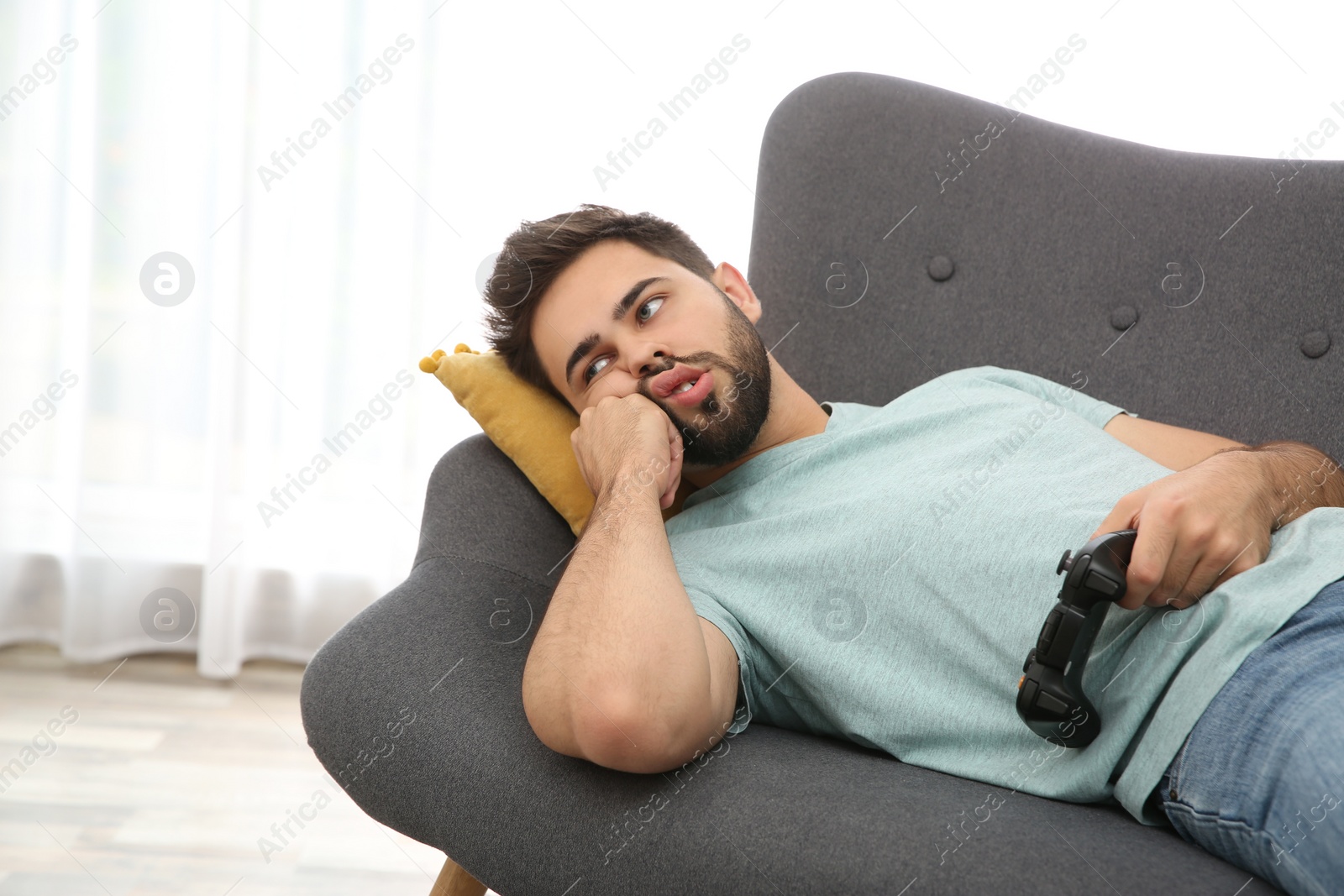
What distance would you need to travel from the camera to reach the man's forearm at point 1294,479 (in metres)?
1.00

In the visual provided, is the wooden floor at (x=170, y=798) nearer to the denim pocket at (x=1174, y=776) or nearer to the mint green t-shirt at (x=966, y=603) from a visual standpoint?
the mint green t-shirt at (x=966, y=603)

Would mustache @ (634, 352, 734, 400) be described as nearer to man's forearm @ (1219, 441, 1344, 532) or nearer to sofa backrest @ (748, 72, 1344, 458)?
sofa backrest @ (748, 72, 1344, 458)

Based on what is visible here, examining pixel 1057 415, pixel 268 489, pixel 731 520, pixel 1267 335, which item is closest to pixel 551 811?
pixel 731 520

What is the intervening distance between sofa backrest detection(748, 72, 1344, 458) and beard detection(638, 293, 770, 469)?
24 cm

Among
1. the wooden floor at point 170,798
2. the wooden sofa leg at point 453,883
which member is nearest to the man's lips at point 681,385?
the wooden sofa leg at point 453,883

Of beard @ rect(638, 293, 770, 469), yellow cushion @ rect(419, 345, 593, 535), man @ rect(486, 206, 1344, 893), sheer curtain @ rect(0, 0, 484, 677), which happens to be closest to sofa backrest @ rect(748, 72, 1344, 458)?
man @ rect(486, 206, 1344, 893)

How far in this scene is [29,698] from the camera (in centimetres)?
202

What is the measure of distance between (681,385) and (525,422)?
0.74ft

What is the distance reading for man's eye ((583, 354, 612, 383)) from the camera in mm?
1280

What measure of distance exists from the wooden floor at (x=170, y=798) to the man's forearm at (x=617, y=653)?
843mm

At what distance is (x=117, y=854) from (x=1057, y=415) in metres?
1.50

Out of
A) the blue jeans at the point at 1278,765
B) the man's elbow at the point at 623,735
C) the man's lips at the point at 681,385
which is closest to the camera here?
the blue jeans at the point at 1278,765

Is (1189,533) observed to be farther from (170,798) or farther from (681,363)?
(170,798)

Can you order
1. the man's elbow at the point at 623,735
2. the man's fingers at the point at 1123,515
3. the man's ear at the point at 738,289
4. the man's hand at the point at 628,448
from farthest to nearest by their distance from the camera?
1. the man's ear at the point at 738,289
2. the man's hand at the point at 628,448
3. the man's fingers at the point at 1123,515
4. the man's elbow at the point at 623,735
